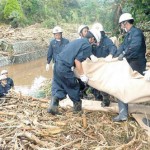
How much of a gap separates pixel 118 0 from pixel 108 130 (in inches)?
210

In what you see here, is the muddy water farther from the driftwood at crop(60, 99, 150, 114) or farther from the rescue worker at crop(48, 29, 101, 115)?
the rescue worker at crop(48, 29, 101, 115)

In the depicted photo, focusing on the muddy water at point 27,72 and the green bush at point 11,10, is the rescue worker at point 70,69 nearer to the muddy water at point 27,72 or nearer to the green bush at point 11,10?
the muddy water at point 27,72

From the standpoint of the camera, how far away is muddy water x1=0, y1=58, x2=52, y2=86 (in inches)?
575

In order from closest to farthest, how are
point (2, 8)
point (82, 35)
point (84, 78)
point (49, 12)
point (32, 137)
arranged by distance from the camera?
point (32, 137), point (84, 78), point (82, 35), point (2, 8), point (49, 12)

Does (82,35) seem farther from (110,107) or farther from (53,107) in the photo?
(53,107)

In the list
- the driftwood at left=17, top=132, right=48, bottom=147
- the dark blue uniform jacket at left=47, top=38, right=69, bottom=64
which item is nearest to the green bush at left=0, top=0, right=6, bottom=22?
the dark blue uniform jacket at left=47, top=38, right=69, bottom=64

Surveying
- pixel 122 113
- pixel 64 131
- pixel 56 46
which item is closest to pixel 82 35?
pixel 56 46

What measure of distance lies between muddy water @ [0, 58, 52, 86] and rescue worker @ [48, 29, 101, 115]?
26.3 ft

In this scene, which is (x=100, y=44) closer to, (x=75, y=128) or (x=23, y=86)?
(x=75, y=128)

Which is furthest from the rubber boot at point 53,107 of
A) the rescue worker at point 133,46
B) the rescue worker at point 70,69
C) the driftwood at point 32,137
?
the rescue worker at point 133,46

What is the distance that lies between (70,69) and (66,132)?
1.04 metres

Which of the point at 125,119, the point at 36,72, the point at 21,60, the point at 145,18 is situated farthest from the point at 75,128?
the point at 21,60

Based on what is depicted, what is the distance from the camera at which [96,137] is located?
17.1ft

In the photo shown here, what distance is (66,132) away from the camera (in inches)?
209
